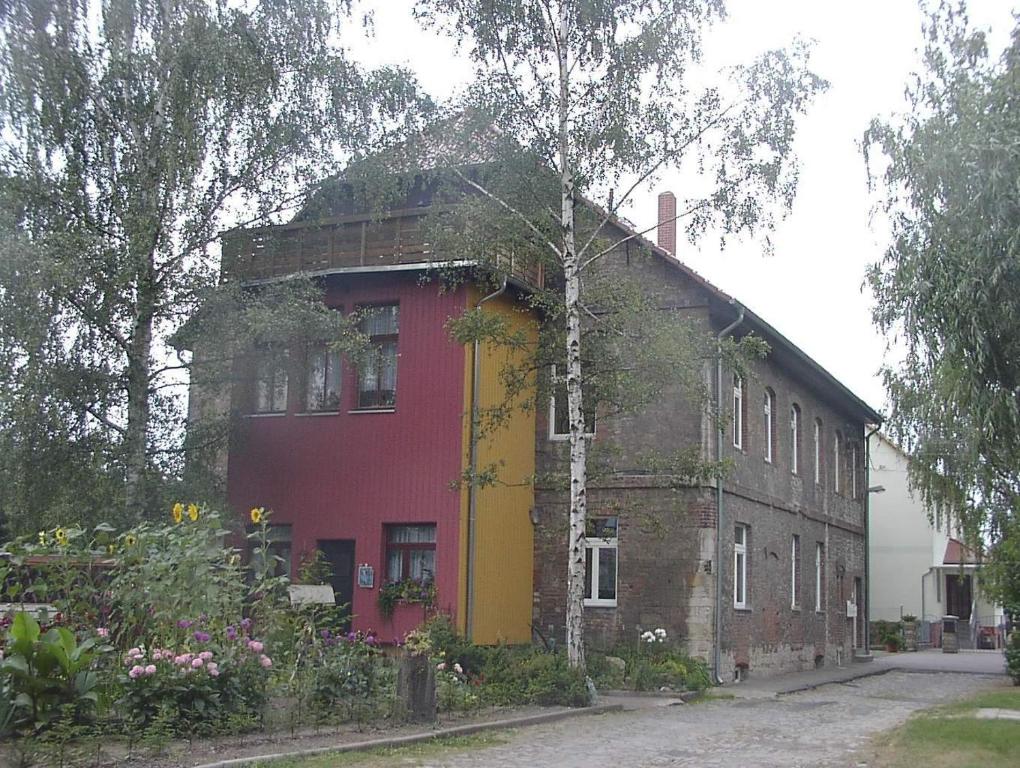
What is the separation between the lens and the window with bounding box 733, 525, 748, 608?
2319 centimetres

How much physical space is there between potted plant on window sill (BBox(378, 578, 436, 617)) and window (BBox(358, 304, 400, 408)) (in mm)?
3177

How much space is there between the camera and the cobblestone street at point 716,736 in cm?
1131

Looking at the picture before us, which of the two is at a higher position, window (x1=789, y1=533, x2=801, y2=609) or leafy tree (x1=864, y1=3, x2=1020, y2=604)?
leafy tree (x1=864, y1=3, x2=1020, y2=604)

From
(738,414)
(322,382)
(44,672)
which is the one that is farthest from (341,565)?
(44,672)

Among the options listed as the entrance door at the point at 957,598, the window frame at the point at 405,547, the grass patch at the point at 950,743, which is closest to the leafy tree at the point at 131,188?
the window frame at the point at 405,547

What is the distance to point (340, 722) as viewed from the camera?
40.1 ft

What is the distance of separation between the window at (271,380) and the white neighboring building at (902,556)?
31.7 m

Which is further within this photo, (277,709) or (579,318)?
(579,318)

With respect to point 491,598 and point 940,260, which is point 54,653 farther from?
point 491,598

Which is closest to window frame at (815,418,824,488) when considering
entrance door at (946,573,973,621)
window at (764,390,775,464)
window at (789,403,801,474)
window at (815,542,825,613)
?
window at (815,542,825,613)

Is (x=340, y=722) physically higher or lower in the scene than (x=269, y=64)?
lower

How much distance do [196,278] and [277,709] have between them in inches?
360

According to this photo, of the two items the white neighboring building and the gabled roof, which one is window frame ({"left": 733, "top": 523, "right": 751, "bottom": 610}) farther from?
the white neighboring building

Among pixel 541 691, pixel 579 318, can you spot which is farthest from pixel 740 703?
Answer: pixel 579 318
